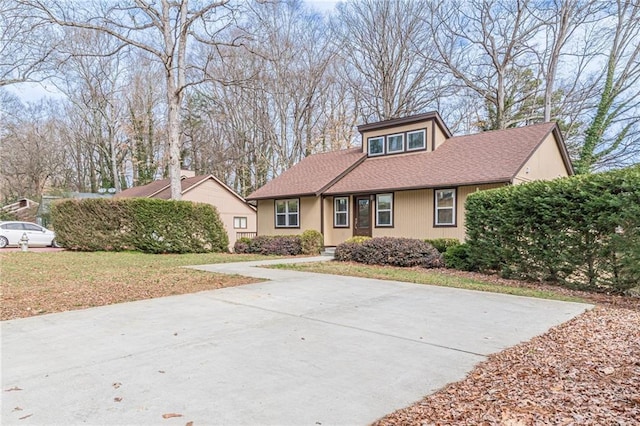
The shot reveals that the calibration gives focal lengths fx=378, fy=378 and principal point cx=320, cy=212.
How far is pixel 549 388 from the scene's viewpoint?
9.62ft

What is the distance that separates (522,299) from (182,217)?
→ 1351 centimetres

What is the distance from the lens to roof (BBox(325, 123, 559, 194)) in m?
13.5

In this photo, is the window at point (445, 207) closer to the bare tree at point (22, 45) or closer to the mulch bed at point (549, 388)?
the mulch bed at point (549, 388)

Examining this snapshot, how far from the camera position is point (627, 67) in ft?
63.9

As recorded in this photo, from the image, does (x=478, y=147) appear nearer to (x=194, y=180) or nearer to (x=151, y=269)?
(x=151, y=269)

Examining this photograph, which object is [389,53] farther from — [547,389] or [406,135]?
[547,389]

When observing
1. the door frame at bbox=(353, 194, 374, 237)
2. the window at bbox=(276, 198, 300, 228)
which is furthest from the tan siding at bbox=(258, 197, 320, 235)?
the door frame at bbox=(353, 194, 374, 237)

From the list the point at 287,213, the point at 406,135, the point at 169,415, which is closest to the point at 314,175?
the point at 287,213

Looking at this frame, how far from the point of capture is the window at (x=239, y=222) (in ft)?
89.5

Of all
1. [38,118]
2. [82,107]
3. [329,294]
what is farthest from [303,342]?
[38,118]

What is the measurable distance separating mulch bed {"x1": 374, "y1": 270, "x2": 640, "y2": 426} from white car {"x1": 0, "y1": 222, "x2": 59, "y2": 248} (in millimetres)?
22291

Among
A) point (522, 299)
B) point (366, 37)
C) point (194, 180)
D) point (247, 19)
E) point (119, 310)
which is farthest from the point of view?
point (194, 180)

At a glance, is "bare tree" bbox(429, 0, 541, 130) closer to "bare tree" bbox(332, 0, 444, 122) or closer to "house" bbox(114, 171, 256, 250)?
"bare tree" bbox(332, 0, 444, 122)

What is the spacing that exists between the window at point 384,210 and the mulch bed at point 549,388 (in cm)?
1127
